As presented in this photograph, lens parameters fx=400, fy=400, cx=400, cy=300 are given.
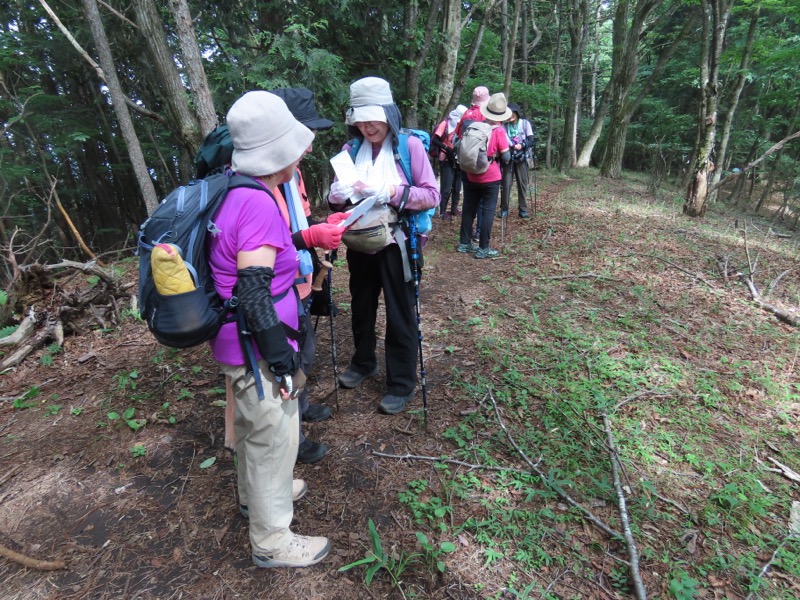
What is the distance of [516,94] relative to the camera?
1434 cm

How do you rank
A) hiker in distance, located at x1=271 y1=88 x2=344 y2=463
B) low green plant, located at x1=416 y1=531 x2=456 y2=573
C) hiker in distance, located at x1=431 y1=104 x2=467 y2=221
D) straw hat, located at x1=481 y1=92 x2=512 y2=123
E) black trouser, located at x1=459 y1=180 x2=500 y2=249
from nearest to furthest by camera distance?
low green plant, located at x1=416 y1=531 x2=456 y2=573, hiker in distance, located at x1=271 y1=88 x2=344 y2=463, black trouser, located at x1=459 y1=180 x2=500 y2=249, straw hat, located at x1=481 y1=92 x2=512 y2=123, hiker in distance, located at x1=431 y1=104 x2=467 y2=221

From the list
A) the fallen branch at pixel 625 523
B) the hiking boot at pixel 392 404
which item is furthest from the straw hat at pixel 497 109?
the fallen branch at pixel 625 523

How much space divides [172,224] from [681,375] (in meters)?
4.14

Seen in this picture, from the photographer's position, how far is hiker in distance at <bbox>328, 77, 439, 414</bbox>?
269 cm

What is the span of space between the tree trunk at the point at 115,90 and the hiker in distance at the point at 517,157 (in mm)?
6470

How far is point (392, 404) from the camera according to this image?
10.8 ft

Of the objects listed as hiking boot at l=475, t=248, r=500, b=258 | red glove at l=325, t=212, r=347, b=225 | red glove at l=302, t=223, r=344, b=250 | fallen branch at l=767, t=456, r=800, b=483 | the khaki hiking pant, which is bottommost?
fallen branch at l=767, t=456, r=800, b=483

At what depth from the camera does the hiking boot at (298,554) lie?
2094 millimetres

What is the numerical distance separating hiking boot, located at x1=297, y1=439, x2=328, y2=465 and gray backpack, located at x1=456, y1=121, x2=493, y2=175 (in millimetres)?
4406

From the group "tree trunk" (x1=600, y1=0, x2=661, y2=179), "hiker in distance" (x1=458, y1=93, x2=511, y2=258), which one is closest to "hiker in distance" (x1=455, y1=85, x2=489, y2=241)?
"hiker in distance" (x1=458, y1=93, x2=511, y2=258)

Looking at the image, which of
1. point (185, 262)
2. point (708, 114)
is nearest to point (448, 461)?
point (185, 262)

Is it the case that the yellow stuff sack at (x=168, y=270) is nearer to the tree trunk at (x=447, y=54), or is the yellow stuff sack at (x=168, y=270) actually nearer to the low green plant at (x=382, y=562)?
the low green plant at (x=382, y=562)

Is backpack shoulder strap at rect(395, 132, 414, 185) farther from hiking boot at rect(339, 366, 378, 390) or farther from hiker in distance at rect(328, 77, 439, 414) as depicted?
hiking boot at rect(339, 366, 378, 390)

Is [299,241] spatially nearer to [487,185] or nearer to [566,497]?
[566,497]
